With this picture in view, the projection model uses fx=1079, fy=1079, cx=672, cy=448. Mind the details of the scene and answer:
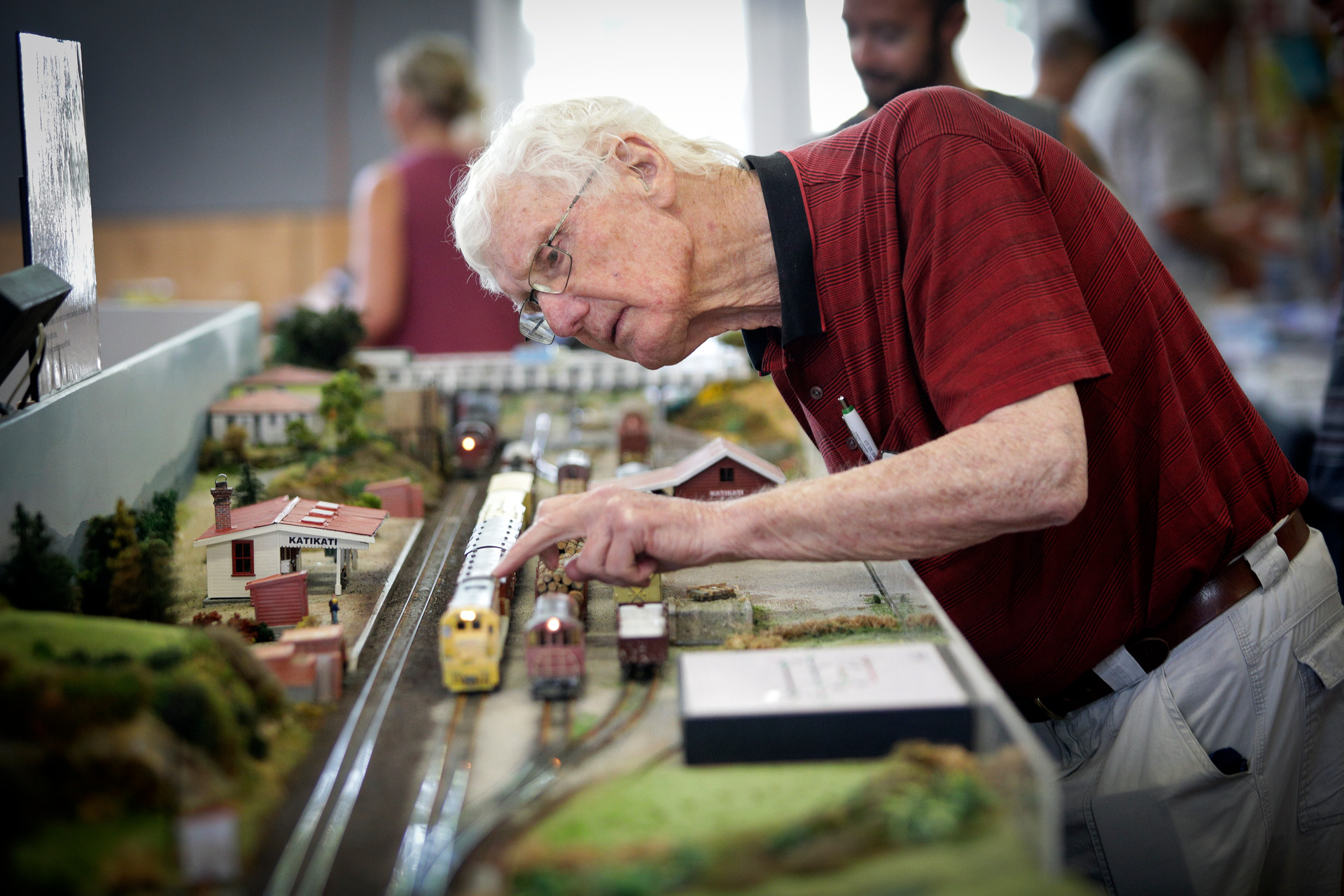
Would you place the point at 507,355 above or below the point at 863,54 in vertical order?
below

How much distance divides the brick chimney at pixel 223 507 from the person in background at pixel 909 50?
74.4 inches

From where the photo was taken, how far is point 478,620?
161 centimetres

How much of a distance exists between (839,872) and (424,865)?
0.46 metres

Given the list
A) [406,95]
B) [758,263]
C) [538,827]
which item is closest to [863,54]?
[758,263]

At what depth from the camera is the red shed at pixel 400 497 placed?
2.58 metres

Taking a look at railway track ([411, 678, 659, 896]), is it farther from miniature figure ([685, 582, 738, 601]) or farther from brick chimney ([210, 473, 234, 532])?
brick chimney ([210, 473, 234, 532])

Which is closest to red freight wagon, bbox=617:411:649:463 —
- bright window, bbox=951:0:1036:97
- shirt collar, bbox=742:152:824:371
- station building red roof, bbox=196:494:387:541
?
station building red roof, bbox=196:494:387:541

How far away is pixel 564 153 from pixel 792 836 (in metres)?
1.21

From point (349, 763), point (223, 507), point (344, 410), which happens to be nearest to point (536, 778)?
point (349, 763)

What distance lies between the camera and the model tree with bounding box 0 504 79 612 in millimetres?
1559

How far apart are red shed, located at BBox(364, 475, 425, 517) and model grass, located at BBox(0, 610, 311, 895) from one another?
1131 millimetres

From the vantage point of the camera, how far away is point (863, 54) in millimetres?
3104

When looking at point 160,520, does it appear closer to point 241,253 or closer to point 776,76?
point 776,76

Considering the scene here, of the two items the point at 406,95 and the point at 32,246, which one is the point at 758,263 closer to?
the point at 32,246
